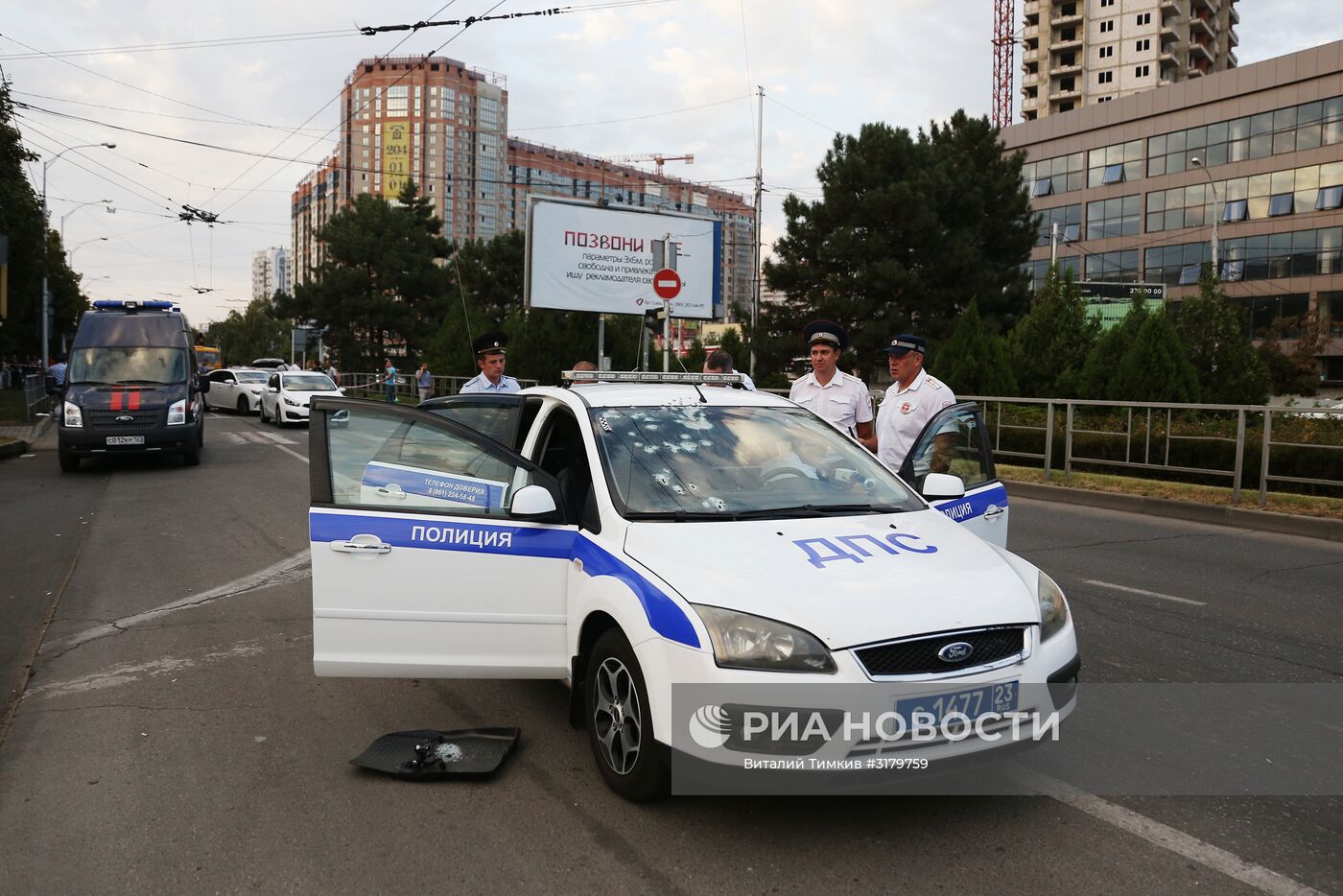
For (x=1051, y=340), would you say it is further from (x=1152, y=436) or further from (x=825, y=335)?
(x=825, y=335)

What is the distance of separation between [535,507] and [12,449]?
17902 millimetres

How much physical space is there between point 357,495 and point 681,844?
191 cm

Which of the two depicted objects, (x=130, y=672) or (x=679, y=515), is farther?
(x=130, y=672)

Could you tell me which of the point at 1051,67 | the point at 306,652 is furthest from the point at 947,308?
the point at 1051,67

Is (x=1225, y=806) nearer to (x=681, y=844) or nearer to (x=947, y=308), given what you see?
(x=681, y=844)

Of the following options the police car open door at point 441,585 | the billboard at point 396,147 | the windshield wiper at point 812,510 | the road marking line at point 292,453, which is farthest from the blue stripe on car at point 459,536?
the billboard at point 396,147

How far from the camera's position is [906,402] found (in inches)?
248

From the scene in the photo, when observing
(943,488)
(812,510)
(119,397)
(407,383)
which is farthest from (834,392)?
(407,383)

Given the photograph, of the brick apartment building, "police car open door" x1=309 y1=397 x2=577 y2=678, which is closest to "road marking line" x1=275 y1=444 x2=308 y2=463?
"police car open door" x1=309 y1=397 x2=577 y2=678

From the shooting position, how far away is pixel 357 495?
422cm

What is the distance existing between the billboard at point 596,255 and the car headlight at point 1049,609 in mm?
22554

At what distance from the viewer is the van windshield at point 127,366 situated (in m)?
15.5

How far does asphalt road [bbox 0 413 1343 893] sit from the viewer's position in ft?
10.3

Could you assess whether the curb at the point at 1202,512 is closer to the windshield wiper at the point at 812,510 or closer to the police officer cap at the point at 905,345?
the police officer cap at the point at 905,345
